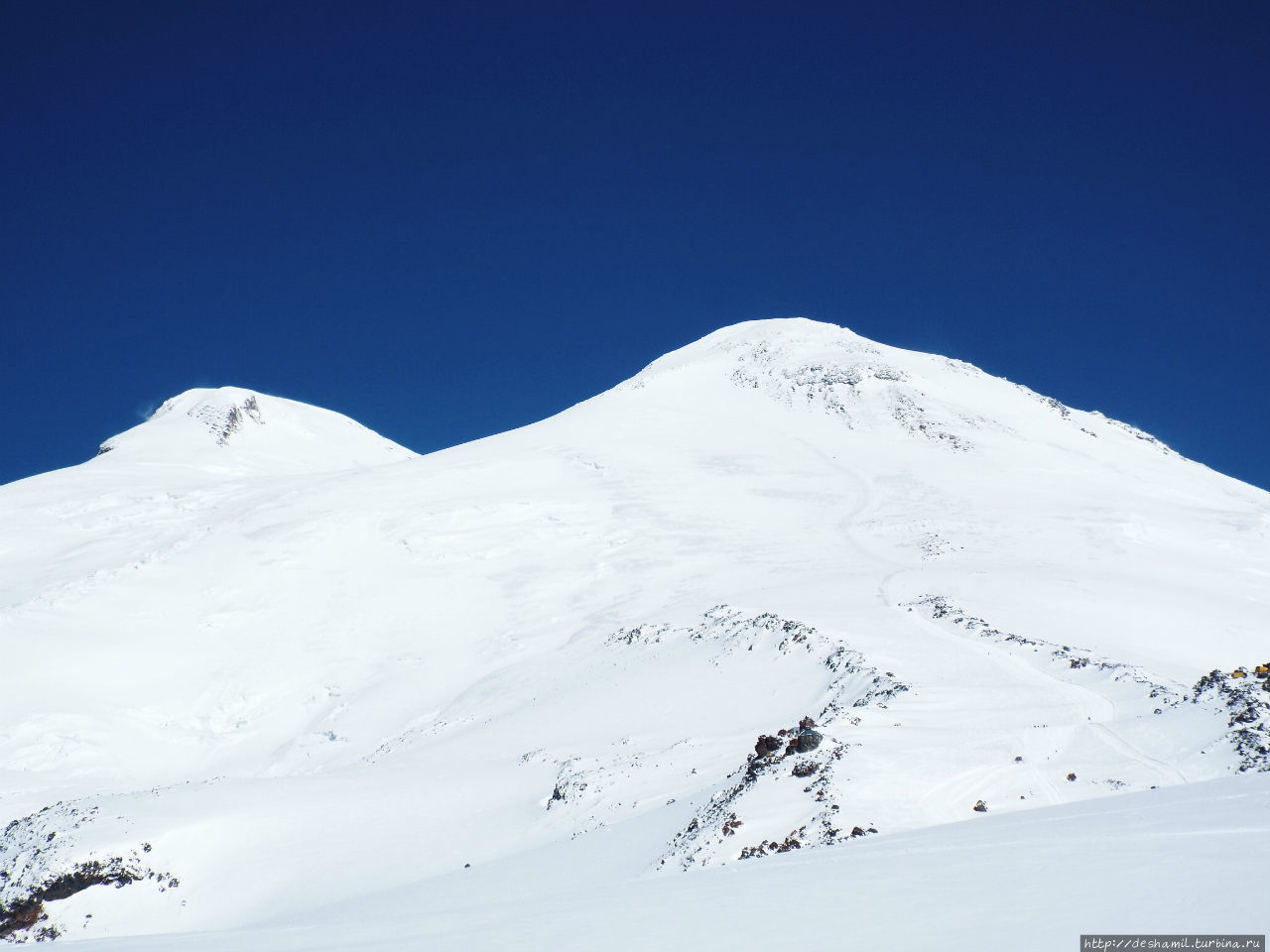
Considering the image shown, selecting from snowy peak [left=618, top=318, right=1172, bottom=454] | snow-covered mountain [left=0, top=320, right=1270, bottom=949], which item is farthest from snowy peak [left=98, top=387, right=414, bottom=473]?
snowy peak [left=618, top=318, right=1172, bottom=454]

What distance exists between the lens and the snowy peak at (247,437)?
77000 millimetres

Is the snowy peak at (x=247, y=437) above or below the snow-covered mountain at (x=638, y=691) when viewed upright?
above

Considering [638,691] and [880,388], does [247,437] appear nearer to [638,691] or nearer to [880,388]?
[880,388]

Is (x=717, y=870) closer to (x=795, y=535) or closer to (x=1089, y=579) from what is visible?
(x=1089, y=579)

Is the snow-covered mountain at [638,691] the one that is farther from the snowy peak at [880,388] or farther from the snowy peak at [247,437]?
the snowy peak at [247,437]

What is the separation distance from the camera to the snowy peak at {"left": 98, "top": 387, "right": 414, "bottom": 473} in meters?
77.0

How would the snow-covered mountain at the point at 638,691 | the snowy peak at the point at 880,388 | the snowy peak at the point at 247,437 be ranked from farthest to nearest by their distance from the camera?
the snowy peak at the point at 247,437
the snowy peak at the point at 880,388
the snow-covered mountain at the point at 638,691

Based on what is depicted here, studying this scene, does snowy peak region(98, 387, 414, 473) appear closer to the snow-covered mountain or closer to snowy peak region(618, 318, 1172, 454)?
the snow-covered mountain

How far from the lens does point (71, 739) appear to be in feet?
97.9

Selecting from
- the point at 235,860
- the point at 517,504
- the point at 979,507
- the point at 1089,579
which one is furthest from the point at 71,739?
the point at 979,507

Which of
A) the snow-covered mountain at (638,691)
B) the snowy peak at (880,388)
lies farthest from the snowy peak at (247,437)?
the snowy peak at (880,388)

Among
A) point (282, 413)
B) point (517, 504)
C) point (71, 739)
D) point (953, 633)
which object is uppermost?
point (282, 413)

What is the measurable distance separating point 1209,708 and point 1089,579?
21979mm

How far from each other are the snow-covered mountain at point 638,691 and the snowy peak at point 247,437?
5282 mm
